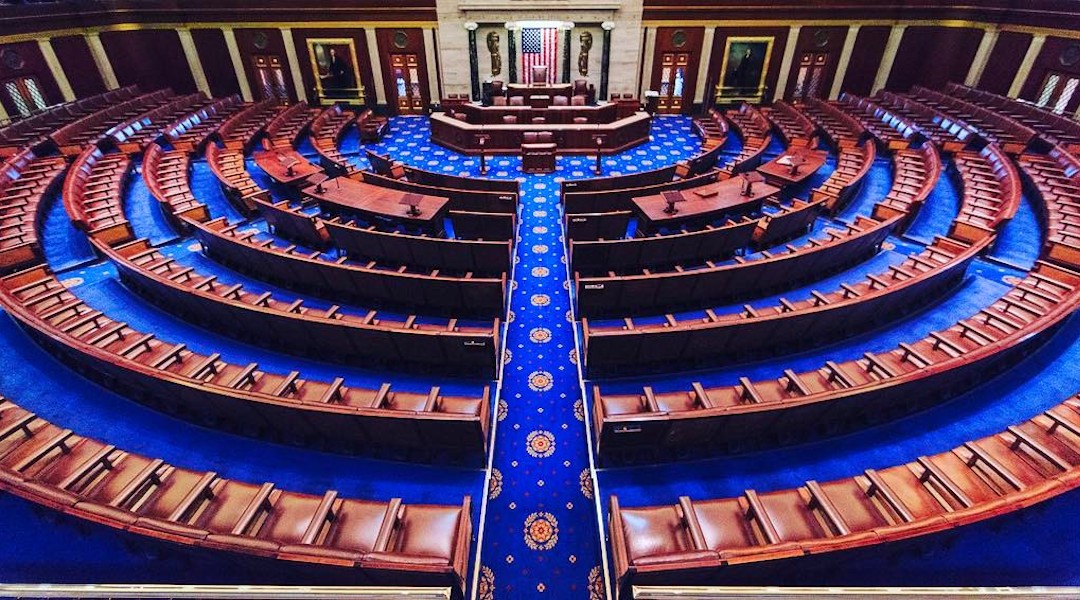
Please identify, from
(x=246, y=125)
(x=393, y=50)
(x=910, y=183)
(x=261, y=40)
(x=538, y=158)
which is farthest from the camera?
(x=393, y=50)

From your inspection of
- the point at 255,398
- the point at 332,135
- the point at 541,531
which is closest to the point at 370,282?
the point at 255,398

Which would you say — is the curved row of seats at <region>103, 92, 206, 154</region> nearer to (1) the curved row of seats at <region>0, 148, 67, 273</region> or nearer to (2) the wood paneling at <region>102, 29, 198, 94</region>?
(1) the curved row of seats at <region>0, 148, 67, 273</region>

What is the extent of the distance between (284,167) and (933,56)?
19.3 m

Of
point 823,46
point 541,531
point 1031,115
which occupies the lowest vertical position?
point 541,531

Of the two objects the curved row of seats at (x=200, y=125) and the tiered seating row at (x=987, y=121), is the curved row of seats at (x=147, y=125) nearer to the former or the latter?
the curved row of seats at (x=200, y=125)

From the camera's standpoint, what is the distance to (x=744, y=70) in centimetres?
1553

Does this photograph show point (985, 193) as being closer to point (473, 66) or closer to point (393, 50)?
point (473, 66)

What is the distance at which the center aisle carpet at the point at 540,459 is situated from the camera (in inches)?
132

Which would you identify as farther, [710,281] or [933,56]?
[933,56]

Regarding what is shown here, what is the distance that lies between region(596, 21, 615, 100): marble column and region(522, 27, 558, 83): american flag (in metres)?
1.60

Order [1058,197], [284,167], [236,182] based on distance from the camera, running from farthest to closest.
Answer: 1. [284,167]
2. [236,182]
3. [1058,197]

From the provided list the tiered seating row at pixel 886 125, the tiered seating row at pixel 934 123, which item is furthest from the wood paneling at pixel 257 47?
the tiered seating row at pixel 934 123

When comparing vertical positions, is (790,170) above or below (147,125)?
below

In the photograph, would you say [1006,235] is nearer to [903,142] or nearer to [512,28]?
[903,142]
